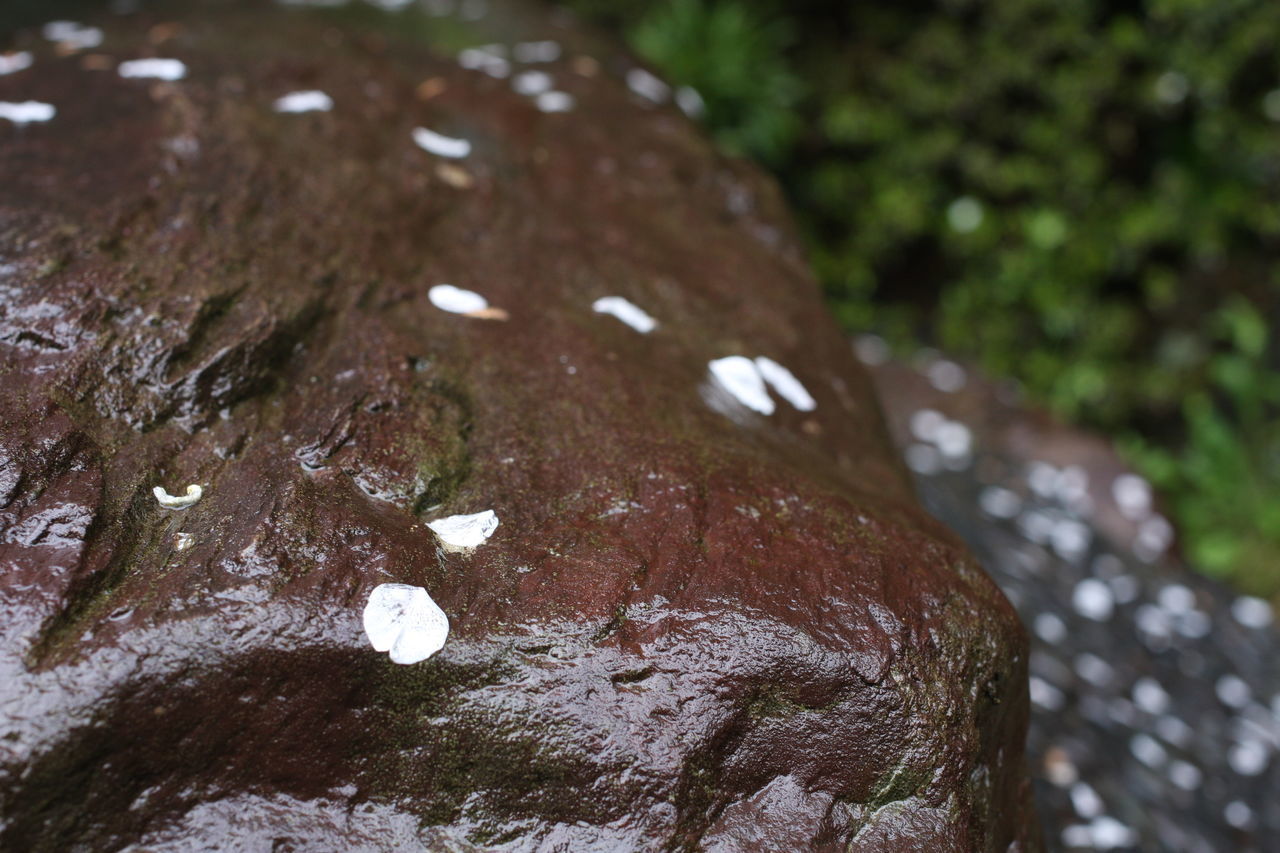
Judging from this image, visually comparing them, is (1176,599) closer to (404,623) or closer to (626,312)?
(626,312)

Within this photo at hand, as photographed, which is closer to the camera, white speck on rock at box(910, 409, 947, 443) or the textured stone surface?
the textured stone surface

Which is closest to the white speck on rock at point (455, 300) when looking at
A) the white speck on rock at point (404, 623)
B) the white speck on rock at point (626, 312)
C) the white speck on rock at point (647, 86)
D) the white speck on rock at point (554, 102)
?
the white speck on rock at point (626, 312)

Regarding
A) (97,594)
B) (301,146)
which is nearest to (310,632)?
(97,594)

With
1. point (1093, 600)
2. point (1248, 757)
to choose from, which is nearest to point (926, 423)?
point (1093, 600)

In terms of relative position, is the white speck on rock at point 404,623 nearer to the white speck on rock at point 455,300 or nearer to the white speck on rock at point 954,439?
the white speck on rock at point 455,300

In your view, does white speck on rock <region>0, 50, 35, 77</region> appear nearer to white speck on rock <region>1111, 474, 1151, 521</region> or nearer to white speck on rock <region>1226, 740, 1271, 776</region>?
white speck on rock <region>1226, 740, 1271, 776</region>

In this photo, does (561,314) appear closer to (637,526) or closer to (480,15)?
(637,526)

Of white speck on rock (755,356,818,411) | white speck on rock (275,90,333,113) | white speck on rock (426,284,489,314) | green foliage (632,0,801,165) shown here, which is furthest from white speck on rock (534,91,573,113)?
green foliage (632,0,801,165)

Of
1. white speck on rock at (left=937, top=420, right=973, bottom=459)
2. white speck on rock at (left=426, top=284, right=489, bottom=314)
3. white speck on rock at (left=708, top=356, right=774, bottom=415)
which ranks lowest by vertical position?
white speck on rock at (left=937, top=420, right=973, bottom=459)
